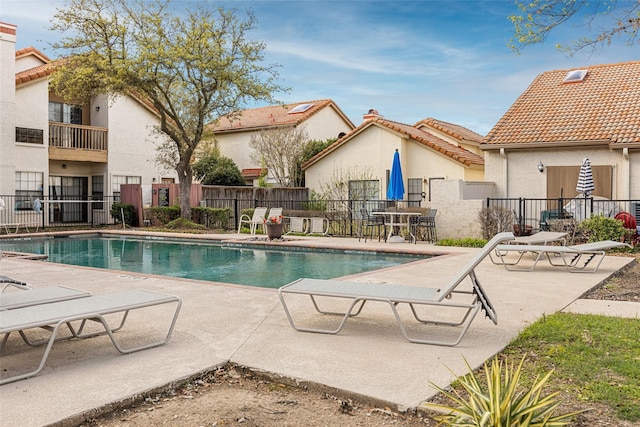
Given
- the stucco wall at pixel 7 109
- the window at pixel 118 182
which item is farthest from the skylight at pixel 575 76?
the stucco wall at pixel 7 109

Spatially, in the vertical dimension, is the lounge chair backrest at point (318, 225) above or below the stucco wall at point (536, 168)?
below

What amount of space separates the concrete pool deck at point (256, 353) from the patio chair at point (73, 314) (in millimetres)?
109

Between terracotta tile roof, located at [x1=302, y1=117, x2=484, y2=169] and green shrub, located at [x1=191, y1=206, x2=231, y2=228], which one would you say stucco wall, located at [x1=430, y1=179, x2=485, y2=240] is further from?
green shrub, located at [x1=191, y1=206, x2=231, y2=228]

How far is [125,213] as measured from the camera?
958 inches

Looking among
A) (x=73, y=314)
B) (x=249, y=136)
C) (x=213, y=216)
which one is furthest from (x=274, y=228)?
(x=249, y=136)

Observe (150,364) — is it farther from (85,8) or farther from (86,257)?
(85,8)

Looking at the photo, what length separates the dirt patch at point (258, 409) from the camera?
321 centimetres

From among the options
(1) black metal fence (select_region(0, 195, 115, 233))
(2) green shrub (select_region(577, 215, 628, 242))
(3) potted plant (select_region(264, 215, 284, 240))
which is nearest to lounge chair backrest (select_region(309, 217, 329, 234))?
(3) potted plant (select_region(264, 215, 284, 240))

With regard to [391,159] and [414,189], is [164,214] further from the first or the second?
[414,189]

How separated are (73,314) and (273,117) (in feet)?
97.5

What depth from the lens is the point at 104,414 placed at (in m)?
3.29

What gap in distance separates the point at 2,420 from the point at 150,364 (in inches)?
46.9

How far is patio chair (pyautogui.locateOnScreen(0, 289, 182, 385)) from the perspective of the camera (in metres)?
3.78

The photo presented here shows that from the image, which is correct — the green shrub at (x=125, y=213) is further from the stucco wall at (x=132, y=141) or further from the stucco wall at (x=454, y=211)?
the stucco wall at (x=454, y=211)
